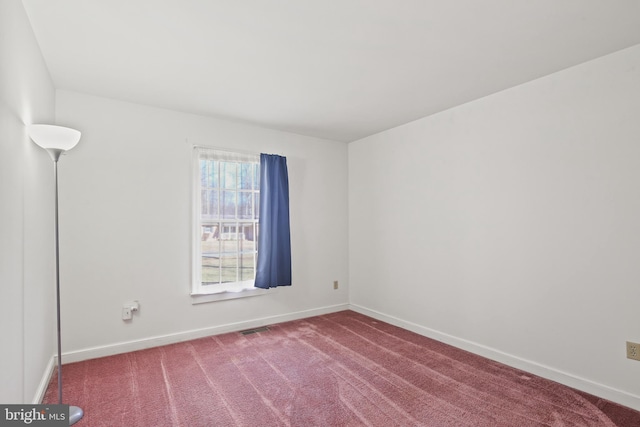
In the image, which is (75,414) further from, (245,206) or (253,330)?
(245,206)

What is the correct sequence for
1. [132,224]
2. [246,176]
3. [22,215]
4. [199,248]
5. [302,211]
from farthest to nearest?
[302,211] → [246,176] → [199,248] → [132,224] → [22,215]

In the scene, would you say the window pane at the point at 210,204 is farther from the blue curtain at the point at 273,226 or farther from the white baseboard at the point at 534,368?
the white baseboard at the point at 534,368

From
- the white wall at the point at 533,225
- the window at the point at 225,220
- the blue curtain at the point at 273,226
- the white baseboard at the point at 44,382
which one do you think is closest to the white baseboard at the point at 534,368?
the white wall at the point at 533,225

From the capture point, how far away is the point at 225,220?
151 inches

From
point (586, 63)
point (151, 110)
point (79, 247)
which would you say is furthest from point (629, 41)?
point (79, 247)

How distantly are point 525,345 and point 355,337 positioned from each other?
63.7 inches

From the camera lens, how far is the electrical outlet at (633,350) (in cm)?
223

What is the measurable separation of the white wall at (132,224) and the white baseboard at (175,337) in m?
0.01

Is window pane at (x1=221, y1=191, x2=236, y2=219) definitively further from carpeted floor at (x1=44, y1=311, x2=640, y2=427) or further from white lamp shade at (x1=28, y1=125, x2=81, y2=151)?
white lamp shade at (x1=28, y1=125, x2=81, y2=151)

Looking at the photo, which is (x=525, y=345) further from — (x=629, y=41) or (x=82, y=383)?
(x=82, y=383)

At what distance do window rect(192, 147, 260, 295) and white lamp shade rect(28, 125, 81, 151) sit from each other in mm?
1536

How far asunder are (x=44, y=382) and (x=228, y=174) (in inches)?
96.0

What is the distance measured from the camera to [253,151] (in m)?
4.04

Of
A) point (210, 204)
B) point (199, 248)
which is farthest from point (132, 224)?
point (210, 204)
